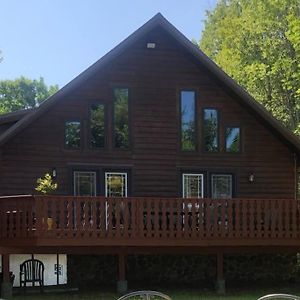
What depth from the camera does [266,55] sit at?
2880cm

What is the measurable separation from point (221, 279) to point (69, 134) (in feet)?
18.4

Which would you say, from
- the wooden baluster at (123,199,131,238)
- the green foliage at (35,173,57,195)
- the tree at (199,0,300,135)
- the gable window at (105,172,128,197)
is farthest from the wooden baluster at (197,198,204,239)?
the tree at (199,0,300,135)

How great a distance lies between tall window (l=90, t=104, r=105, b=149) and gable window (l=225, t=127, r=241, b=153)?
3.66 meters

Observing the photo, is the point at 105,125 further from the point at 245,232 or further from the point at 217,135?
the point at 245,232

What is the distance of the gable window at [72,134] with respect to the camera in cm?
1814

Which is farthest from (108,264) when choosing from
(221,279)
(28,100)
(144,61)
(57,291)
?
(28,100)

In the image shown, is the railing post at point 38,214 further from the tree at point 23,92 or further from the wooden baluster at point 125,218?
the tree at point 23,92

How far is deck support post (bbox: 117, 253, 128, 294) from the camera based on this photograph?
54.0 feet

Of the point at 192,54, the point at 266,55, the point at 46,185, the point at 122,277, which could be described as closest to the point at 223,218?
the point at 122,277

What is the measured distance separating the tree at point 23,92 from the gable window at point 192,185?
34279mm

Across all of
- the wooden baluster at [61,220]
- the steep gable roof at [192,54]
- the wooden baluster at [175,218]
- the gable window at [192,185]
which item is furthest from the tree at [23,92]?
the wooden baluster at [61,220]

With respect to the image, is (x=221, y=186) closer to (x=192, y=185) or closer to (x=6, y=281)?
(x=192, y=185)

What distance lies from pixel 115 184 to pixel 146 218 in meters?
3.16

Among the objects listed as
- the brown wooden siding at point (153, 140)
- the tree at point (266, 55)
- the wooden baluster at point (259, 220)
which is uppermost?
the tree at point (266, 55)
